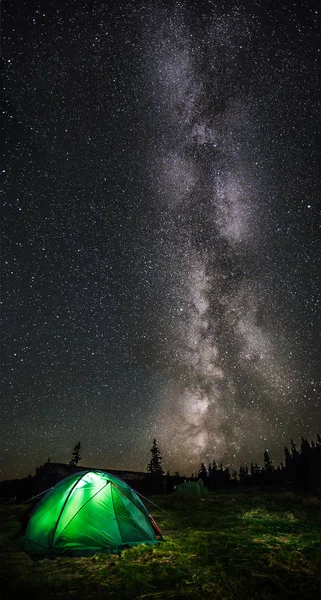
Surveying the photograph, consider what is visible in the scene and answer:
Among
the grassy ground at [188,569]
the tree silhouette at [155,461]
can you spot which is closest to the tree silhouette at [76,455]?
the tree silhouette at [155,461]

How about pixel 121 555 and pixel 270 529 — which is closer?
pixel 121 555

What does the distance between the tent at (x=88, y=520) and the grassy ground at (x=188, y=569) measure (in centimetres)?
33

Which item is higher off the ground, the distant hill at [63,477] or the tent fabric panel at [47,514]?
the tent fabric panel at [47,514]

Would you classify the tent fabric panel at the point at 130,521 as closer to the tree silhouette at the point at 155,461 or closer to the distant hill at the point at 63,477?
the distant hill at the point at 63,477

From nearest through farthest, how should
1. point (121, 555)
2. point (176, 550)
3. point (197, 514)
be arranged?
point (121, 555)
point (176, 550)
point (197, 514)

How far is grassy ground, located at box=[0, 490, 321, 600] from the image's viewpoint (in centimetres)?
396

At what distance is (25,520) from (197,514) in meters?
6.04

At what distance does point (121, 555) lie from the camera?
5.42 meters

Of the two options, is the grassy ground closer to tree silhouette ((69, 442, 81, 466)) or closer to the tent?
the tent

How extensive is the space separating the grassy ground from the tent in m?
0.33

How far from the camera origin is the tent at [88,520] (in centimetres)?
573

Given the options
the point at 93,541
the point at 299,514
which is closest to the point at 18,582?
the point at 93,541

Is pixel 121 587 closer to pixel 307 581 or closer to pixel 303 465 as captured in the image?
pixel 307 581

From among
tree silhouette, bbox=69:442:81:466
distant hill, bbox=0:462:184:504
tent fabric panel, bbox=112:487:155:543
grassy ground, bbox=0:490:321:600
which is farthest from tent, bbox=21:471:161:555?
tree silhouette, bbox=69:442:81:466
